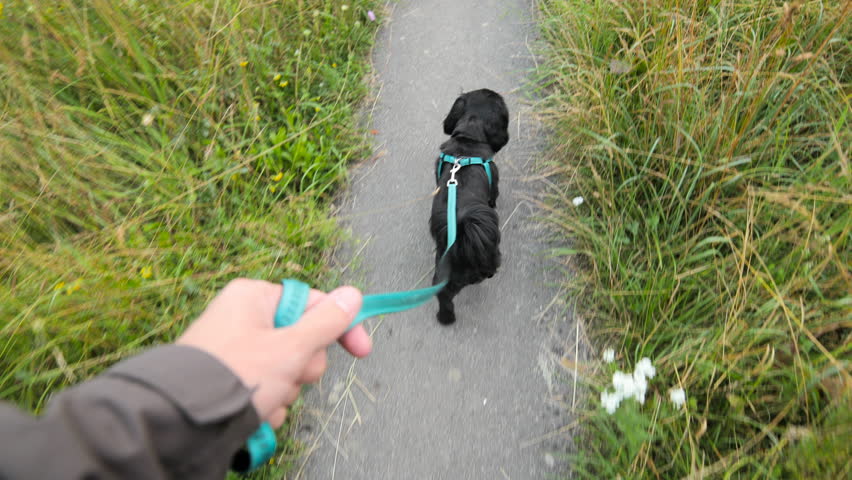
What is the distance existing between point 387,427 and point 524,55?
113 inches

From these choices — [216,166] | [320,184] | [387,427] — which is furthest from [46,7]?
[387,427]

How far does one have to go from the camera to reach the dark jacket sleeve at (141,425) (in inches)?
24.9

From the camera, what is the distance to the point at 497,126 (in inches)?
94.8

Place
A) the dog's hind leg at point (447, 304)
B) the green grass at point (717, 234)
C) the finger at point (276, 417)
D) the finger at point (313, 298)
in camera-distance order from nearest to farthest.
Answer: the finger at point (276, 417) < the finger at point (313, 298) < the green grass at point (717, 234) < the dog's hind leg at point (447, 304)

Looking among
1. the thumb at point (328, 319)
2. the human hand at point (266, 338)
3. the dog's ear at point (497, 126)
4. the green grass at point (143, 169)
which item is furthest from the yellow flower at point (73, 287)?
the dog's ear at point (497, 126)

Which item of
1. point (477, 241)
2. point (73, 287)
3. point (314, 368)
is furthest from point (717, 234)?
point (73, 287)

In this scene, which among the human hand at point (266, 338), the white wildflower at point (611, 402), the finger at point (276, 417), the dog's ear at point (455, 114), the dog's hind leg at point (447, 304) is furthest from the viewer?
the dog's ear at point (455, 114)

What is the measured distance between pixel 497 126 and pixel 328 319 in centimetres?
172

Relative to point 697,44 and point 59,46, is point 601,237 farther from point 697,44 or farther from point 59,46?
point 59,46

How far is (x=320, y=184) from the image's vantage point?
2.62 meters

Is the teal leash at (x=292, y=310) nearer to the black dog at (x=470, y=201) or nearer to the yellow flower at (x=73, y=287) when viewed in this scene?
the black dog at (x=470, y=201)

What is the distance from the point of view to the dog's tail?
183cm

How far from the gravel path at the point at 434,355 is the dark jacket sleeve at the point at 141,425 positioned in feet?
3.69

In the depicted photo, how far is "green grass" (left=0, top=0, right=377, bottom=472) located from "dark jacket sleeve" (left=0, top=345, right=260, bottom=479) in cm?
116
